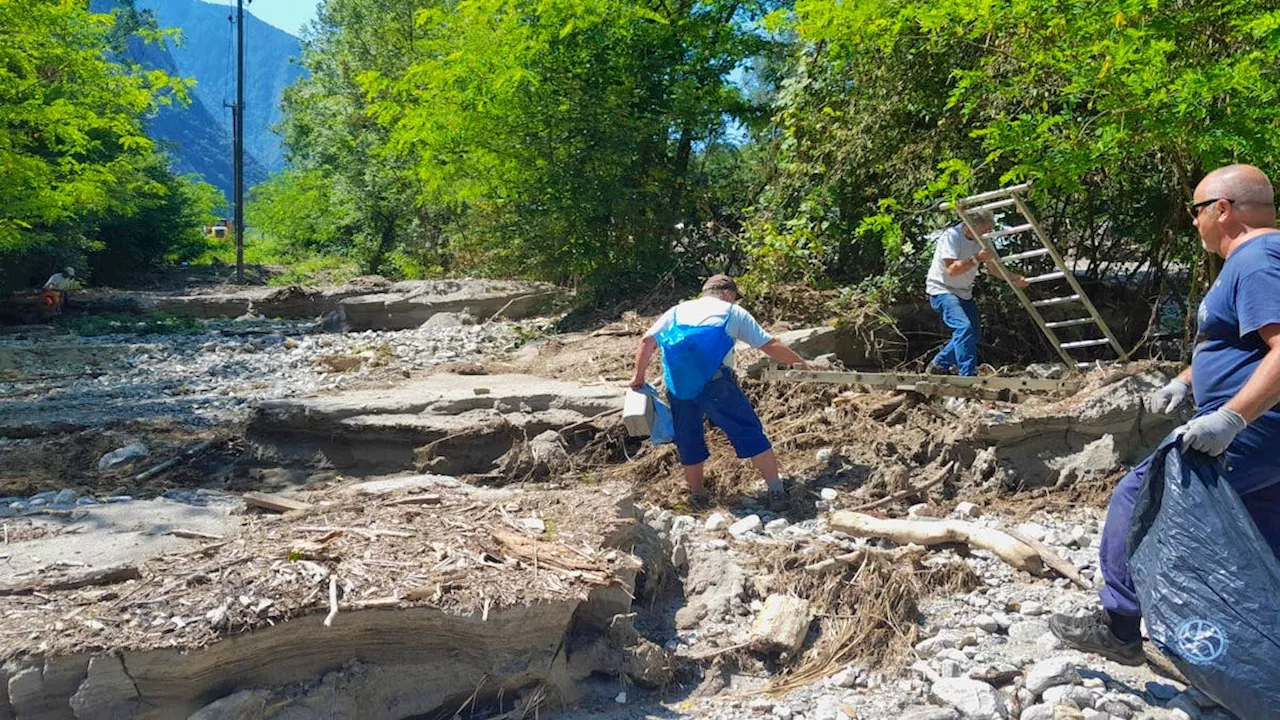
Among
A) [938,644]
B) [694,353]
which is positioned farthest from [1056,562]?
[694,353]

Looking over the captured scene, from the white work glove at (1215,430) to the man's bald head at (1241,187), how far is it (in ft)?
2.54

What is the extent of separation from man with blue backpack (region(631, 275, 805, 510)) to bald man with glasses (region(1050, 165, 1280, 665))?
265cm

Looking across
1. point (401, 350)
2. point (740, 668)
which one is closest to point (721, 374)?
point (740, 668)

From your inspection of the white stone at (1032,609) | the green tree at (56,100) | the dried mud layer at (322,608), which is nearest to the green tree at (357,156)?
the green tree at (56,100)

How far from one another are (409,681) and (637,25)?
11575mm

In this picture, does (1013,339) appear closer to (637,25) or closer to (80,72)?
(637,25)

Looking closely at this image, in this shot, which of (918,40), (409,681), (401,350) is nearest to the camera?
(409,681)

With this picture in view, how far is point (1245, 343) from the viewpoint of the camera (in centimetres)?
327

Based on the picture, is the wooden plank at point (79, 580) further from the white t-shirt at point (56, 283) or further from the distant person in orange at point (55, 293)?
the white t-shirt at point (56, 283)

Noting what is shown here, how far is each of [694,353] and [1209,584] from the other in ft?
11.1

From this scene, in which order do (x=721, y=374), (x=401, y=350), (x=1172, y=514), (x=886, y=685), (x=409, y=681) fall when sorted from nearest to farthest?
(x=1172, y=514), (x=409, y=681), (x=886, y=685), (x=721, y=374), (x=401, y=350)

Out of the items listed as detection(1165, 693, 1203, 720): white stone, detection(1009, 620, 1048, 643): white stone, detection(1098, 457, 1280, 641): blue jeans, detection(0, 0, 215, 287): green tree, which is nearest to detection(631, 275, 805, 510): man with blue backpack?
detection(1009, 620, 1048, 643): white stone

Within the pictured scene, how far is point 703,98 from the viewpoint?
540 inches

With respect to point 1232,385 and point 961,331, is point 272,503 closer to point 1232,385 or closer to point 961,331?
point 1232,385
